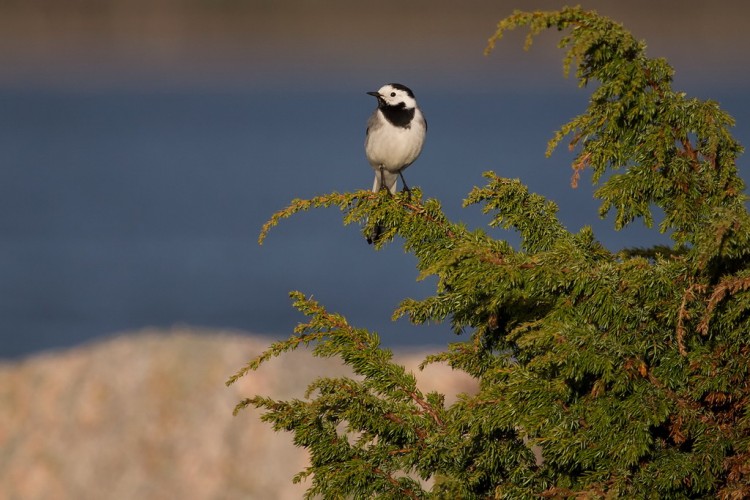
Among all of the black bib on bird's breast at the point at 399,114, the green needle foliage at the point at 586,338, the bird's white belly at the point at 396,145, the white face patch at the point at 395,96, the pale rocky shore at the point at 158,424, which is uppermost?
the white face patch at the point at 395,96

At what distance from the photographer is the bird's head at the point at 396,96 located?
640 centimetres

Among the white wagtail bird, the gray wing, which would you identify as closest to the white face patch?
the white wagtail bird

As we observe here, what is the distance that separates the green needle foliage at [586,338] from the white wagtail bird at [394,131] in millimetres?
2883

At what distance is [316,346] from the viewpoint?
10.3 feet

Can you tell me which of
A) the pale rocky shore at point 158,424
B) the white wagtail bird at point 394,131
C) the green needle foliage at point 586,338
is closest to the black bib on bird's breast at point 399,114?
the white wagtail bird at point 394,131

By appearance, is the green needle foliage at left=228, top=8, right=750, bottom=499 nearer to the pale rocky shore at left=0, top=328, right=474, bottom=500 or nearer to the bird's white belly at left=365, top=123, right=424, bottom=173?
the pale rocky shore at left=0, top=328, right=474, bottom=500

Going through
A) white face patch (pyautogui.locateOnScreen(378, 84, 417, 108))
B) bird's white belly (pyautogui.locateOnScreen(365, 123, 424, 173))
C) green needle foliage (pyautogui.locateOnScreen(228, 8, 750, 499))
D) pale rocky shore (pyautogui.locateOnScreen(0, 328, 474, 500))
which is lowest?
green needle foliage (pyautogui.locateOnScreen(228, 8, 750, 499))

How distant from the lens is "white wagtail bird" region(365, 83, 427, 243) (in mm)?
6161

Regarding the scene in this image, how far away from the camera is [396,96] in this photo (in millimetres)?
6438

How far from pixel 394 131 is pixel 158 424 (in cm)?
234

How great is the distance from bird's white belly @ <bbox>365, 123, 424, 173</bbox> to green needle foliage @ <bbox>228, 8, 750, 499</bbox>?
9.42 feet

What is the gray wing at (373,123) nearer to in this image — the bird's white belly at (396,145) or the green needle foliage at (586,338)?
the bird's white belly at (396,145)

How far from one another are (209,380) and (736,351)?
379 cm

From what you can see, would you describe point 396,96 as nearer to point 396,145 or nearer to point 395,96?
point 395,96
